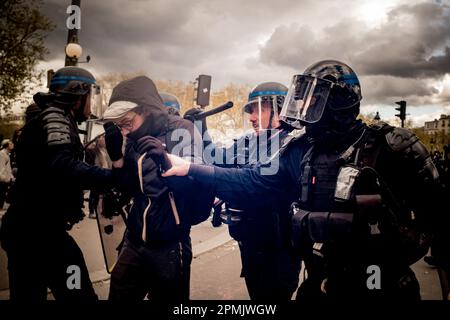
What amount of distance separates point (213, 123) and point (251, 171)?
3698 cm

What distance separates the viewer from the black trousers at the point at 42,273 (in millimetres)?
2107

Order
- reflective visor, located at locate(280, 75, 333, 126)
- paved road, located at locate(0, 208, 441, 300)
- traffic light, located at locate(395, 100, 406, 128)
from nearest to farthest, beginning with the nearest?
reflective visor, located at locate(280, 75, 333, 126), paved road, located at locate(0, 208, 441, 300), traffic light, located at locate(395, 100, 406, 128)

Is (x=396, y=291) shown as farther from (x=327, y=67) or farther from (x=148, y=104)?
(x=148, y=104)

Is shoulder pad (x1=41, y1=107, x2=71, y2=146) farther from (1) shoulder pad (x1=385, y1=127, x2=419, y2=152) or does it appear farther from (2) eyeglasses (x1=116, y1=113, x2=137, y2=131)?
(1) shoulder pad (x1=385, y1=127, x2=419, y2=152)

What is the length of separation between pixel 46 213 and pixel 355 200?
6.31ft

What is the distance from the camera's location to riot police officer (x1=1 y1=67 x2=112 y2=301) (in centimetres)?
211

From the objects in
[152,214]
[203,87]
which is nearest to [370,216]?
[152,214]

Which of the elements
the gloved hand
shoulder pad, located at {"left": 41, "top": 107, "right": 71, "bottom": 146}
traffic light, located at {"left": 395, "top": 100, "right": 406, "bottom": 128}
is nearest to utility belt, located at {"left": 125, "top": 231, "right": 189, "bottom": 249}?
shoulder pad, located at {"left": 41, "top": 107, "right": 71, "bottom": 146}

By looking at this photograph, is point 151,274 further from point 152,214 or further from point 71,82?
point 71,82

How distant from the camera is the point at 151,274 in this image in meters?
2.17

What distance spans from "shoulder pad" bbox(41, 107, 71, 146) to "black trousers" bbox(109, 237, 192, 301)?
86 cm

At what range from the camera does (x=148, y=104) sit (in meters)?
2.40

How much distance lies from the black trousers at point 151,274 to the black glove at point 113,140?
0.63m
